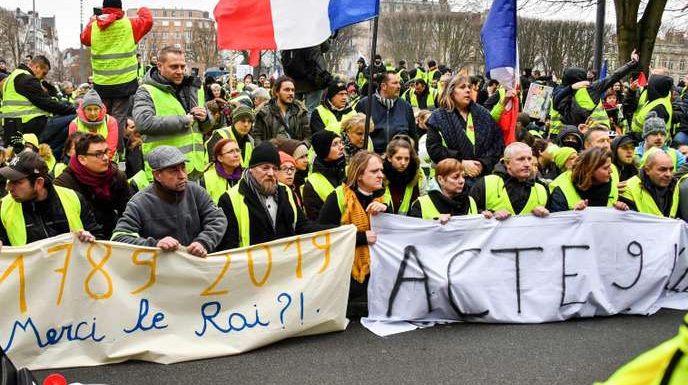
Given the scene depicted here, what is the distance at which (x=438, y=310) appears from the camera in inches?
232

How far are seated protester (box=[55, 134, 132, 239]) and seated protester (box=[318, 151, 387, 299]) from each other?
1.67 metres

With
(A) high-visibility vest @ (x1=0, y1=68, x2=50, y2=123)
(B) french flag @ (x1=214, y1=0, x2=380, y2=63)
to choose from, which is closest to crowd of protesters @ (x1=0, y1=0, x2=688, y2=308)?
(A) high-visibility vest @ (x1=0, y1=68, x2=50, y2=123)

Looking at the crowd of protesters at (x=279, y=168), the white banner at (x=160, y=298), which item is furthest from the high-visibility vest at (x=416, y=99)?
the white banner at (x=160, y=298)

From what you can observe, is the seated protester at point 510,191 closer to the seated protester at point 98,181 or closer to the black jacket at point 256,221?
the black jacket at point 256,221

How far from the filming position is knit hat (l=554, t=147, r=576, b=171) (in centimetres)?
760

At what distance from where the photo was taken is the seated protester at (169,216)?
5.19 meters

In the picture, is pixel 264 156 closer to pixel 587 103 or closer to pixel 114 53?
pixel 114 53

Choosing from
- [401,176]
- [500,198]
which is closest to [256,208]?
[401,176]

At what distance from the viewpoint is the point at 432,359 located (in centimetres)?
511

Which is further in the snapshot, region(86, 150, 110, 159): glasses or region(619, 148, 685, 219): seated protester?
region(619, 148, 685, 219): seated protester

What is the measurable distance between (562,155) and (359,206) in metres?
2.77

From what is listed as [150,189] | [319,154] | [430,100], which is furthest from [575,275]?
[430,100]

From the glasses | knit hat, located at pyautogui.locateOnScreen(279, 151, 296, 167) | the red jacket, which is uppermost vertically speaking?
the red jacket

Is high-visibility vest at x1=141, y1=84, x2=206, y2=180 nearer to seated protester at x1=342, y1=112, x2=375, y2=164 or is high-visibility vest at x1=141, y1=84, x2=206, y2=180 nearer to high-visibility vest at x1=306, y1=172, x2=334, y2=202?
high-visibility vest at x1=306, y1=172, x2=334, y2=202
